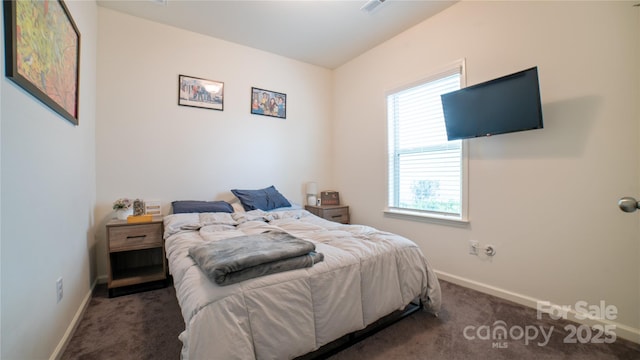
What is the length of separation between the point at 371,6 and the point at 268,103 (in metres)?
1.77

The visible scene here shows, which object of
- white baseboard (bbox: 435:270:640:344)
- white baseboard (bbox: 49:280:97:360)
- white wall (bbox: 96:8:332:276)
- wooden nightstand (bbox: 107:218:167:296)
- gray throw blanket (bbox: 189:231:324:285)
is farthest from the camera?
white wall (bbox: 96:8:332:276)

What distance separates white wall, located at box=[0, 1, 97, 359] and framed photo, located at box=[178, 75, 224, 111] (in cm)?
95

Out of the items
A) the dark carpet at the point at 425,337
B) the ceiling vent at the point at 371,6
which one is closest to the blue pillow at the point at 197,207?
the dark carpet at the point at 425,337

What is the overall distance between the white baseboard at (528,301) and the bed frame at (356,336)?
76 cm

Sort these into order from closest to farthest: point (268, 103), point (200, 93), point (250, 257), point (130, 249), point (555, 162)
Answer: point (250, 257) < point (555, 162) < point (130, 249) < point (200, 93) < point (268, 103)

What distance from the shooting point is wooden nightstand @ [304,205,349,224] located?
366cm

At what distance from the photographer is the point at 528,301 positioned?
212 centimetres

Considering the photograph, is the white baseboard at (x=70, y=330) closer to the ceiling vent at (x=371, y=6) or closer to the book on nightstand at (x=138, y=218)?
the book on nightstand at (x=138, y=218)

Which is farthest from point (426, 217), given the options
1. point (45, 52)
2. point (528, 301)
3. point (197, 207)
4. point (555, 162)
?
point (45, 52)

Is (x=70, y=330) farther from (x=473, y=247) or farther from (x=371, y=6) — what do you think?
(x=371, y=6)

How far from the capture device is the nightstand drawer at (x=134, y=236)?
2330 millimetres

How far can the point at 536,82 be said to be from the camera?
6.33 ft

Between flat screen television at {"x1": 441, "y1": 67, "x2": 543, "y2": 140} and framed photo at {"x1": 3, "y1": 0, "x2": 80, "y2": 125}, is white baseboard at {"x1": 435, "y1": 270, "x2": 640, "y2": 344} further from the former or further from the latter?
framed photo at {"x1": 3, "y1": 0, "x2": 80, "y2": 125}

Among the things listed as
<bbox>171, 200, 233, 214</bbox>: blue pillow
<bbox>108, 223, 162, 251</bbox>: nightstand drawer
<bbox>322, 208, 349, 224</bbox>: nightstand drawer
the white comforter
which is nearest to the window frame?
<bbox>322, 208, 349, 224</bbox>: nightstand drawer
